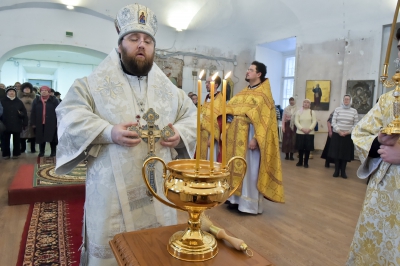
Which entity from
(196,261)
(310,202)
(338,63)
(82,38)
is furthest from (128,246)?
(338,63)

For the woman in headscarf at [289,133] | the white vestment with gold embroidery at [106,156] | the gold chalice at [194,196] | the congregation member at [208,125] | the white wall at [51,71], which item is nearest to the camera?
the gold chalice at [194,196]

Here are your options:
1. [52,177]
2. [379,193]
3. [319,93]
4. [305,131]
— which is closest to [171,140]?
[379,193]

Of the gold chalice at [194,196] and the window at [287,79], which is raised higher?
the window at [287,79]

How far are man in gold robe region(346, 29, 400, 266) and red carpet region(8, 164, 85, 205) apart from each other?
373 cm

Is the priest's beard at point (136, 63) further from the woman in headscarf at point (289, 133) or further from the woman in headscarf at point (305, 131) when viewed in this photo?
the woman in headscarf at point (289, 133)

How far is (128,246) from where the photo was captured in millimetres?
1126

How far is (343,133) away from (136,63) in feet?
18.6

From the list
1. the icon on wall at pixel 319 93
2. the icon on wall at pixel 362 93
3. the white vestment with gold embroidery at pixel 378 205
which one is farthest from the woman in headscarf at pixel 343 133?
the white vestment with gold embroidery at pixel 378 205

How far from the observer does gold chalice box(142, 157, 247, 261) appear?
0.96 m

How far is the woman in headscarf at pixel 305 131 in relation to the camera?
7434 millimetres

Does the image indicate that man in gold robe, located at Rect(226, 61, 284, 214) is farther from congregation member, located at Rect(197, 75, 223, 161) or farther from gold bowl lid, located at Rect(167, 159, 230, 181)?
gold bowl lid, located at Rect(167, 159, 230, 181)

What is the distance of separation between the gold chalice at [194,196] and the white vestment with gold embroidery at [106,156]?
2.24 ft

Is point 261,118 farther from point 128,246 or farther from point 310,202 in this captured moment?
point 128,246

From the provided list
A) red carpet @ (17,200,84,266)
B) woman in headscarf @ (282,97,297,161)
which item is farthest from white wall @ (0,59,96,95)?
red carpet @ (17,200,84,266)
